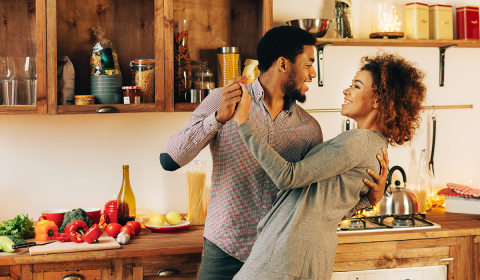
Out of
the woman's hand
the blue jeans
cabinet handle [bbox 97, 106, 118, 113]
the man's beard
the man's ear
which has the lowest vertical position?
the blue jeans

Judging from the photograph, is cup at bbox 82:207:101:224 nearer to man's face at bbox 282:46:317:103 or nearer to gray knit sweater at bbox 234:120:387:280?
gray knit sweater at bbox 234:120:387:280

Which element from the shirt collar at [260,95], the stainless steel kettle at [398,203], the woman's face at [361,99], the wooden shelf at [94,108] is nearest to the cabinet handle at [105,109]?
the wooden shelf at [94,108]

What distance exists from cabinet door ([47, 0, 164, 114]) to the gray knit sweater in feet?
3.09

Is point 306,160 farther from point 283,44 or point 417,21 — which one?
point 417,21

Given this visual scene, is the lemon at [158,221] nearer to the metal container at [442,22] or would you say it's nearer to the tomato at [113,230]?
the tomato at [113,230]

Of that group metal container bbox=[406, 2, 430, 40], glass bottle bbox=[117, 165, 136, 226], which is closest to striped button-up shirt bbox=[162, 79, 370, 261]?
glass bottle bbox=[117, 165, 136, 226]

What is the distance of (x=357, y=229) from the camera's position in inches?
82.2

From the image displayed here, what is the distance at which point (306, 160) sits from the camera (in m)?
1.31

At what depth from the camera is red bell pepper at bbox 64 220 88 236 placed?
1854 mm

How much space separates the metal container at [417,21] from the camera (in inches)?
102

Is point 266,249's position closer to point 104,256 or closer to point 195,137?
point 195,137

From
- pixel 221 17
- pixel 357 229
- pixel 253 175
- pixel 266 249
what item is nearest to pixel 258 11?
pixel 221 17

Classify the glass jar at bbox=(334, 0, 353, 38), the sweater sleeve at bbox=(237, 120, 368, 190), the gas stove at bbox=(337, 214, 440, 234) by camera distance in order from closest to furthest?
the sweater sleeve at bbox=(237, 120, 368, 190) < the gas stove at bbox=(337, 214, 440, 234) < the glass jar at bbox=(334, 0, 353, 38)

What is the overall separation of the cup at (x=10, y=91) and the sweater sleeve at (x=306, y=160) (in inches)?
50.1
